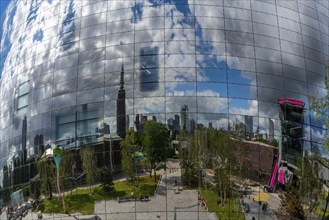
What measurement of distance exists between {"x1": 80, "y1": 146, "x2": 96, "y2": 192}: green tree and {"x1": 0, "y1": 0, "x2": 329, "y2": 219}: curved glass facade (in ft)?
0.35

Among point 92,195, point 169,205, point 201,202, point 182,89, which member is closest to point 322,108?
point 182,89

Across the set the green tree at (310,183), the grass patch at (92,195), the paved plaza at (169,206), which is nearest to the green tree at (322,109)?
the green tree at (310,183)

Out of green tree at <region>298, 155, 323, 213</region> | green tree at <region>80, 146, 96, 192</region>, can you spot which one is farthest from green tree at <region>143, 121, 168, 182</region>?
green tree at <region>298, 155, 323, 213</region>

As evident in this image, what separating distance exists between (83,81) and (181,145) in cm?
378

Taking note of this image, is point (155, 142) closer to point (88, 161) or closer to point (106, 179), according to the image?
point (106, 179)

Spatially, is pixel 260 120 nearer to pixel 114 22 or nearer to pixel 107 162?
pixel 107 162

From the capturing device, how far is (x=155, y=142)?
530 inches

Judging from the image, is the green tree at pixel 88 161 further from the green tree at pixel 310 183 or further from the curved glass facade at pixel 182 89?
the green tree at pixel 310 183

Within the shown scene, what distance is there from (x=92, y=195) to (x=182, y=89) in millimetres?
3985

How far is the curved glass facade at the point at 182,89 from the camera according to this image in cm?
1345

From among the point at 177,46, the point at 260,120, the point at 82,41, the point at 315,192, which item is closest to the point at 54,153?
the point at 82,41

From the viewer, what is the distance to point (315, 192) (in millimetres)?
14297

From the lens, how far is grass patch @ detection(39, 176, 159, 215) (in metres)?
13.3

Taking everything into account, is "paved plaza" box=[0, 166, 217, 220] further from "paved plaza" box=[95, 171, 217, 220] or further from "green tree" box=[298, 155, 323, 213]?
"green tree" box=[298, 155, 323, 213]
